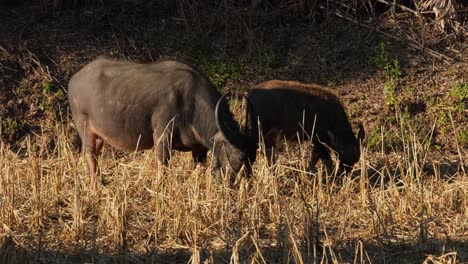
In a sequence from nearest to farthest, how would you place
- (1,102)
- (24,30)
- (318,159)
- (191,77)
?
1. (191,77)
2. (318,159)
3. (1,102)
4. (24,30)

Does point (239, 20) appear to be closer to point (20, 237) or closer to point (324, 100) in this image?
point (324, 100)

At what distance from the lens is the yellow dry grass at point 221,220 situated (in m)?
7.47

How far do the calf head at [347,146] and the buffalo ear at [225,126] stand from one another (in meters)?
1.55

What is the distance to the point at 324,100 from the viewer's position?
1175 centimetres

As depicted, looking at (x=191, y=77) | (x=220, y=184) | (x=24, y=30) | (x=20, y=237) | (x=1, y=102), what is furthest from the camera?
(x=24, y=30)

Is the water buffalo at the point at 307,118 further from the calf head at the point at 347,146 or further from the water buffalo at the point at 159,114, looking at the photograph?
the water buffalo at the point at 159,114

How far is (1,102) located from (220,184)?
5091mm

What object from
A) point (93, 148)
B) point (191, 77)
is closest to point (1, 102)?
point (93, 148)

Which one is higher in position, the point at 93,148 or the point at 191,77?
the point at 191,77

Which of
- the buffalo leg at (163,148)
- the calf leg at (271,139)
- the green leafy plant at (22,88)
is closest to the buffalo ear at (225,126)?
the buffalo leg at (163,148)

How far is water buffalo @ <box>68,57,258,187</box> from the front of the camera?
33.8 feet

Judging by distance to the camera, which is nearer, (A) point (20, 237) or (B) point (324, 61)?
(A) point (20, 237)

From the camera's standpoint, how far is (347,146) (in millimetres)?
11617

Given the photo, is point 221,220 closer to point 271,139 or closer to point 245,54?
point 271,139
